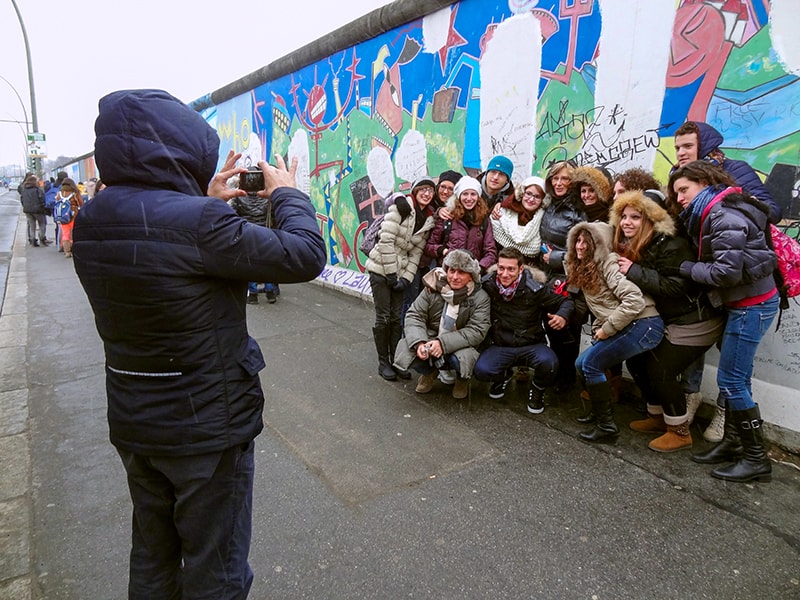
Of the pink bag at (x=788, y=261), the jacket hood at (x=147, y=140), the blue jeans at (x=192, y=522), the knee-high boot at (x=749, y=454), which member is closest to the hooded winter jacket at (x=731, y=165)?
the pink bag at (x=788, y=261)

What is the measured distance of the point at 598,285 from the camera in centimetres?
358

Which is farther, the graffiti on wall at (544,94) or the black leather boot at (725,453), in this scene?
the graffiti on wall at (544,94)

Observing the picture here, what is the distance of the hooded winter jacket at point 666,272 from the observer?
10.9 ft

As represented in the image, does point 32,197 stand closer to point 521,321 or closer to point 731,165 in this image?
point 521,321

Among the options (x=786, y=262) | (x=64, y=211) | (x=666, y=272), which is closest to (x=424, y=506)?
(x=666, y=272)

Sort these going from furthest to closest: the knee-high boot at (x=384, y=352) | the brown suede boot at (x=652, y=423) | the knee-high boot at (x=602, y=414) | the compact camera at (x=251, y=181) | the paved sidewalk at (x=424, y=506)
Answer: the knee-high boot at (x=384, y=352) < the brown suede boot at (x=652, y=423) < the knee-high boot at (x=602, y=414) < the paved sidewalk at (x=424, y=506) < the compact camera at (x=251, y=181)

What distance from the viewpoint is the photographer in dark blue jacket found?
1.47m

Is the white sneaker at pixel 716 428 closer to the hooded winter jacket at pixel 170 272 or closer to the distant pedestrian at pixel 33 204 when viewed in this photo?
the hooded winter jacket at pixel 170 272

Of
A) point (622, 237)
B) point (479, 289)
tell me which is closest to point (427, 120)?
point (479, 289)

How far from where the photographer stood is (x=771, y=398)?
359cm

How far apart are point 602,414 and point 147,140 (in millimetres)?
3260

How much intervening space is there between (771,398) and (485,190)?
2.70 metres

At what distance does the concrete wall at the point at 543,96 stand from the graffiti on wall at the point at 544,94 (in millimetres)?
13

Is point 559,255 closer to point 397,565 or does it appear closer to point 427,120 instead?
point 397,565
